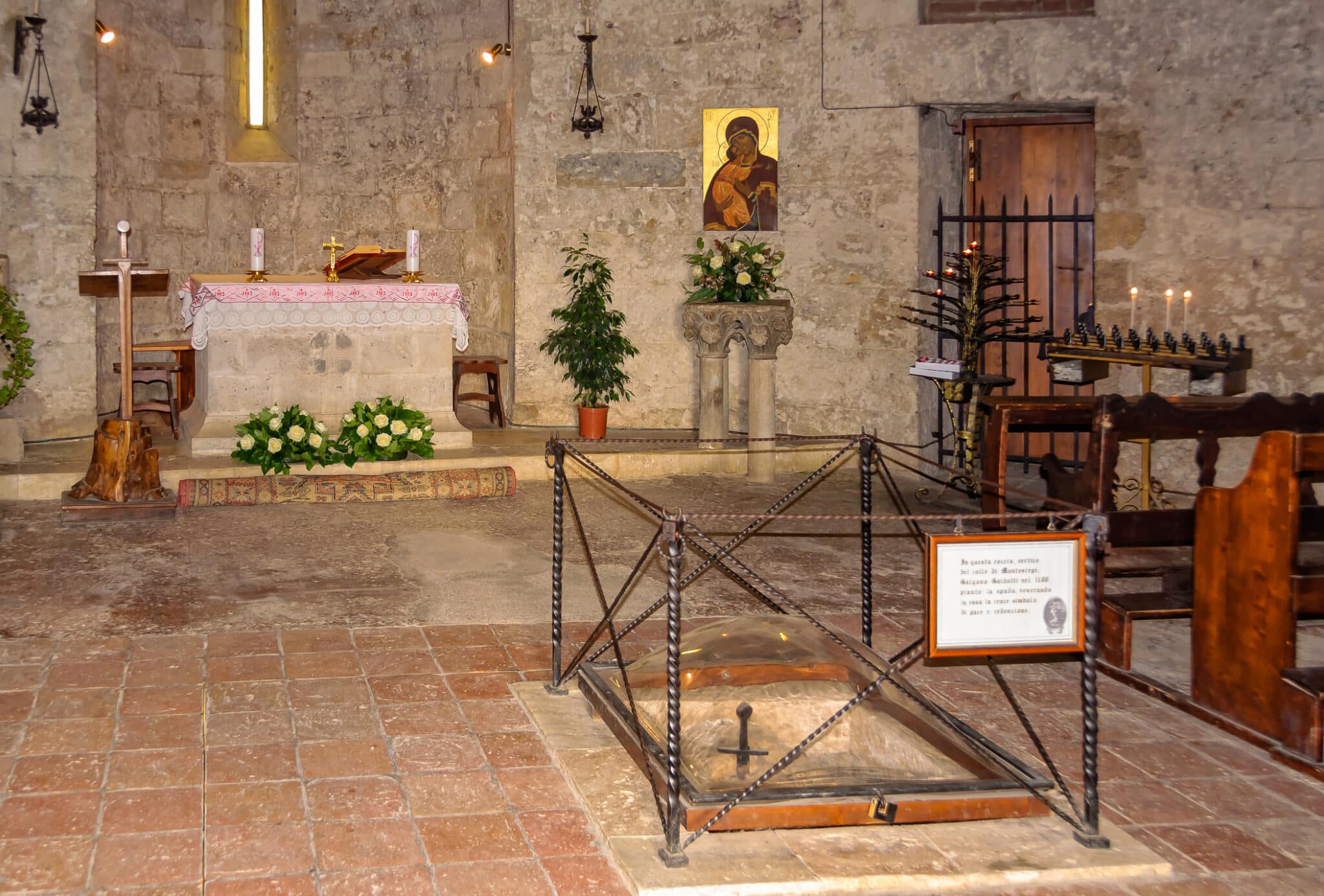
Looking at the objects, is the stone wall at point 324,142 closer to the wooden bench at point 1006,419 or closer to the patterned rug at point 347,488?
the patterned rug at point 347,488

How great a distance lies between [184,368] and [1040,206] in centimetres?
698

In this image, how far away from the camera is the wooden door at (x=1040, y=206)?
10.3m

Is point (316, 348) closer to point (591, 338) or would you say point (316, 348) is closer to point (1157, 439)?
point (591, 338)

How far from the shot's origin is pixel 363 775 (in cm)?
376

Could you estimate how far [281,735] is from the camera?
4.06 m

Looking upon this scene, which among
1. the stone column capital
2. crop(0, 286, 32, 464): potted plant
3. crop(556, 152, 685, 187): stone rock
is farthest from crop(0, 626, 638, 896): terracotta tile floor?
crop(556, 152, 685, 187): stone rock

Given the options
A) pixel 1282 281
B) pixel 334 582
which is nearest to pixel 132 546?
pixel 334 582

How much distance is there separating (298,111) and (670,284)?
4092 millimetres

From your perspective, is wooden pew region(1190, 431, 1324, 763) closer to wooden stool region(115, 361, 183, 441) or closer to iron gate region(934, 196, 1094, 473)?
iron gate region(934, 196, 1094, 473)

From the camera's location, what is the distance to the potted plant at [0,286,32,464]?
28.2 ft

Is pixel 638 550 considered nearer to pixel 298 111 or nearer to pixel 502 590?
pixel 502 590

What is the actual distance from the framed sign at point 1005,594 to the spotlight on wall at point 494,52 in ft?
27.5

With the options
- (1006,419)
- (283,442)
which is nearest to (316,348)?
(283,442)

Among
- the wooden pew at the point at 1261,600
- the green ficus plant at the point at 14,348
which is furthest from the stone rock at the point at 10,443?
the wooden pew at the point at 1261,600
